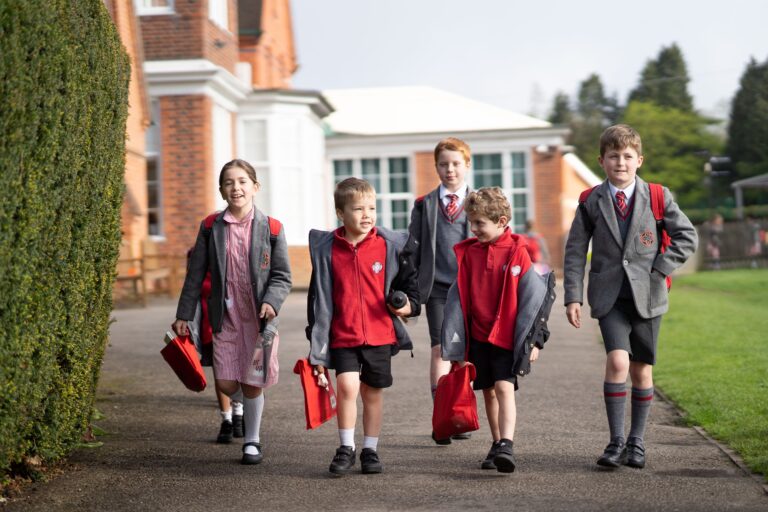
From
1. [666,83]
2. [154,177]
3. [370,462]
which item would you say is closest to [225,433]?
[370,462]

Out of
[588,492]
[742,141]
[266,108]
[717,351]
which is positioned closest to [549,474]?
[588,492]

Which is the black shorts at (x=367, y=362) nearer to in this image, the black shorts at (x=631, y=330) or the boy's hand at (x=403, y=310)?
the boy's hand at (x=403, y=310)

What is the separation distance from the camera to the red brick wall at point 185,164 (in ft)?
74.8

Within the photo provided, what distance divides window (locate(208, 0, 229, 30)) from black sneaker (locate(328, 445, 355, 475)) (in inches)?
733

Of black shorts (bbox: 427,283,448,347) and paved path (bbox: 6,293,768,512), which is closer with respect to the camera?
paved path (bbox: 6,293,768,512)

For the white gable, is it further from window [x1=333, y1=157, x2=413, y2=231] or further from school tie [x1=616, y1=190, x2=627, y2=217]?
school tie [x1=616, y1=190, x2=627, y2=217]

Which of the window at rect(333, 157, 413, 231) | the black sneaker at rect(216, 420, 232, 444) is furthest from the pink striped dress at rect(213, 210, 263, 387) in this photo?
the window at rect(333, 157, 413, 231)

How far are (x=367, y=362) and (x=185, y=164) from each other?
17281 mm

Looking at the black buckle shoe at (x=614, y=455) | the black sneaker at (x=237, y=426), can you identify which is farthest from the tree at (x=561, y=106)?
the black buckle shoe at (x=614, y=455)

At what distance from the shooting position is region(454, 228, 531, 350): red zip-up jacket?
620 centimetres

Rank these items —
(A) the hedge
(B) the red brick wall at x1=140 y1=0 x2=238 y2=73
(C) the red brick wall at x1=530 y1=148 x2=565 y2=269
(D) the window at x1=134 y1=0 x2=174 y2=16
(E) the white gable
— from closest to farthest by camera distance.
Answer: (A) the hedge → (B) the red brick wall at x1=140 y1=0 x2=238 y2=73 → (D) the window at x1=134 y1=0 x2=174 y2=16 → (C) the red brick wall at x1=530 y1=148 x2=565 y2=269 → (E) the white gable

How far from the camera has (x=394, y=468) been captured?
6340 millimetres

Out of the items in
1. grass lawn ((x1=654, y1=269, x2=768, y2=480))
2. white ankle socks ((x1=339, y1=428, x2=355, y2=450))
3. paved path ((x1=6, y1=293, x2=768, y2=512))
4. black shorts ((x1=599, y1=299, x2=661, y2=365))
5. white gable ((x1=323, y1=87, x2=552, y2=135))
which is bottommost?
grass lawn ((x1=654, y1=269, x2=768, y2=480))

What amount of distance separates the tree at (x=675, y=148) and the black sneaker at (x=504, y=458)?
84.4 meters
